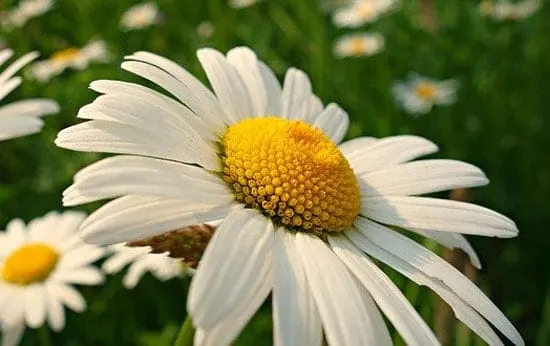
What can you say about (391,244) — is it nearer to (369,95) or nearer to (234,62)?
(234,62)

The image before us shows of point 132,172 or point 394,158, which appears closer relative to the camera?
point 132,172

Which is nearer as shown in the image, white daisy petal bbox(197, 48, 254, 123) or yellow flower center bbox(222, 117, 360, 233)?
yellow flower center bbox(222, 117, 360, 233)

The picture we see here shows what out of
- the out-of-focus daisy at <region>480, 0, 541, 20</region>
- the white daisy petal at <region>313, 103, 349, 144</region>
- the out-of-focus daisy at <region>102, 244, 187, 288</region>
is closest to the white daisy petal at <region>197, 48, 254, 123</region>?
the white daisy petal at <region>313, 103, 349, 144</region>

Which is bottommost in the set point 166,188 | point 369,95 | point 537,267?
point 537,267

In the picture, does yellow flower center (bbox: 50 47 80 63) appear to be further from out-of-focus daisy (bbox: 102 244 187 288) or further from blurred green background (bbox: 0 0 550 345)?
out-of-focus daisy (bbox: 102 244 187 288)

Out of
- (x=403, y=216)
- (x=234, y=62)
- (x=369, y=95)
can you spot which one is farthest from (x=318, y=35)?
(x=403, y=216)

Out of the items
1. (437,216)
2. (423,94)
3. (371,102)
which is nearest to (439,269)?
(437,216)
